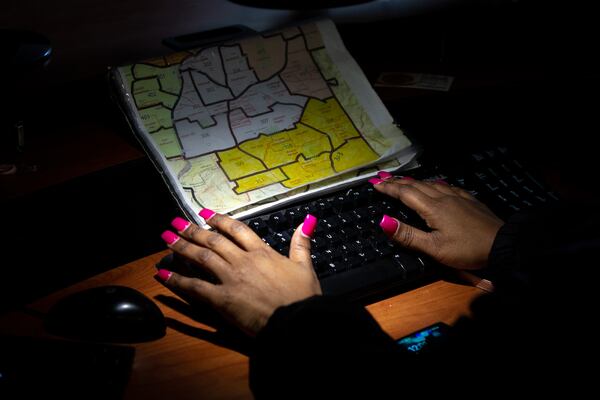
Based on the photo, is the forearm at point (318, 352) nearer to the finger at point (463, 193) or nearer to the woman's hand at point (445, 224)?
the woman's hand at point (445, 224)

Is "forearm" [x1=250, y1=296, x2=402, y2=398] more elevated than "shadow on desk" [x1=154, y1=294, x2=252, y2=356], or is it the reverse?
"forearm" [x1=250, y1=296, x2=402, y2=398]

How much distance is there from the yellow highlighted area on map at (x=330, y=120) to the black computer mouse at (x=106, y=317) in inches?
17.9

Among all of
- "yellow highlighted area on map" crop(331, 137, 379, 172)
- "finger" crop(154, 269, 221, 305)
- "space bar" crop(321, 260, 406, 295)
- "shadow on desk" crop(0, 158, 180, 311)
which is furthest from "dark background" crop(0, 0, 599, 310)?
"space bar" crop(321, 260, 406, 295)

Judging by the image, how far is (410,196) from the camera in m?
0.90

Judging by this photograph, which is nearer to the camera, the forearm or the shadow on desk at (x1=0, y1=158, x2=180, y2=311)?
the forearm

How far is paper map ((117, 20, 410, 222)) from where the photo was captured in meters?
0.92

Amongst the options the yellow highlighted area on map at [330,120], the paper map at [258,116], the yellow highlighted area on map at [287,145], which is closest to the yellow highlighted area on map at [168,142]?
the paper map at [258,116]

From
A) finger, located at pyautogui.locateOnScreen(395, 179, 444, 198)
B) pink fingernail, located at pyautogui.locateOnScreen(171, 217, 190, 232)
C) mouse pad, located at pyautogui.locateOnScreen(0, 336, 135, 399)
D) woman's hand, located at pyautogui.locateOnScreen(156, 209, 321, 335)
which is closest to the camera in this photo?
mouse pad, located at pyautogui.locateOnScreen(0, 336, 135, 399)

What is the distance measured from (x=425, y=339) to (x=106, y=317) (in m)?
0.41

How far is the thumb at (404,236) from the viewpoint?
0.84m

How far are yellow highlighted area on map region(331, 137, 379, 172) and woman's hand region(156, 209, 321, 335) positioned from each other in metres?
0.18

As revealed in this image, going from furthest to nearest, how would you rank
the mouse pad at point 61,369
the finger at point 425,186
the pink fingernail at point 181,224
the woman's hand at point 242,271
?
the finger at point 425,186 → the pink fingernail at point 181,224 → the woman's hand at point 242,271 → the mouse pad at point 61,369

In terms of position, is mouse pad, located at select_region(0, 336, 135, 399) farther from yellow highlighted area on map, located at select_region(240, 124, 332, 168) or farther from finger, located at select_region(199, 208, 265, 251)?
yellow highlighted area on map, located at select_region(240, 124, 332, 168)

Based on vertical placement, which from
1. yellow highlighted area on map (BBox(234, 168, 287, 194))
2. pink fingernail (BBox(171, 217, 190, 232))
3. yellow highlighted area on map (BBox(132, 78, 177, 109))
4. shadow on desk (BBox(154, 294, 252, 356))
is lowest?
shadow on desk (BBox(154, 294, 252, 356))
